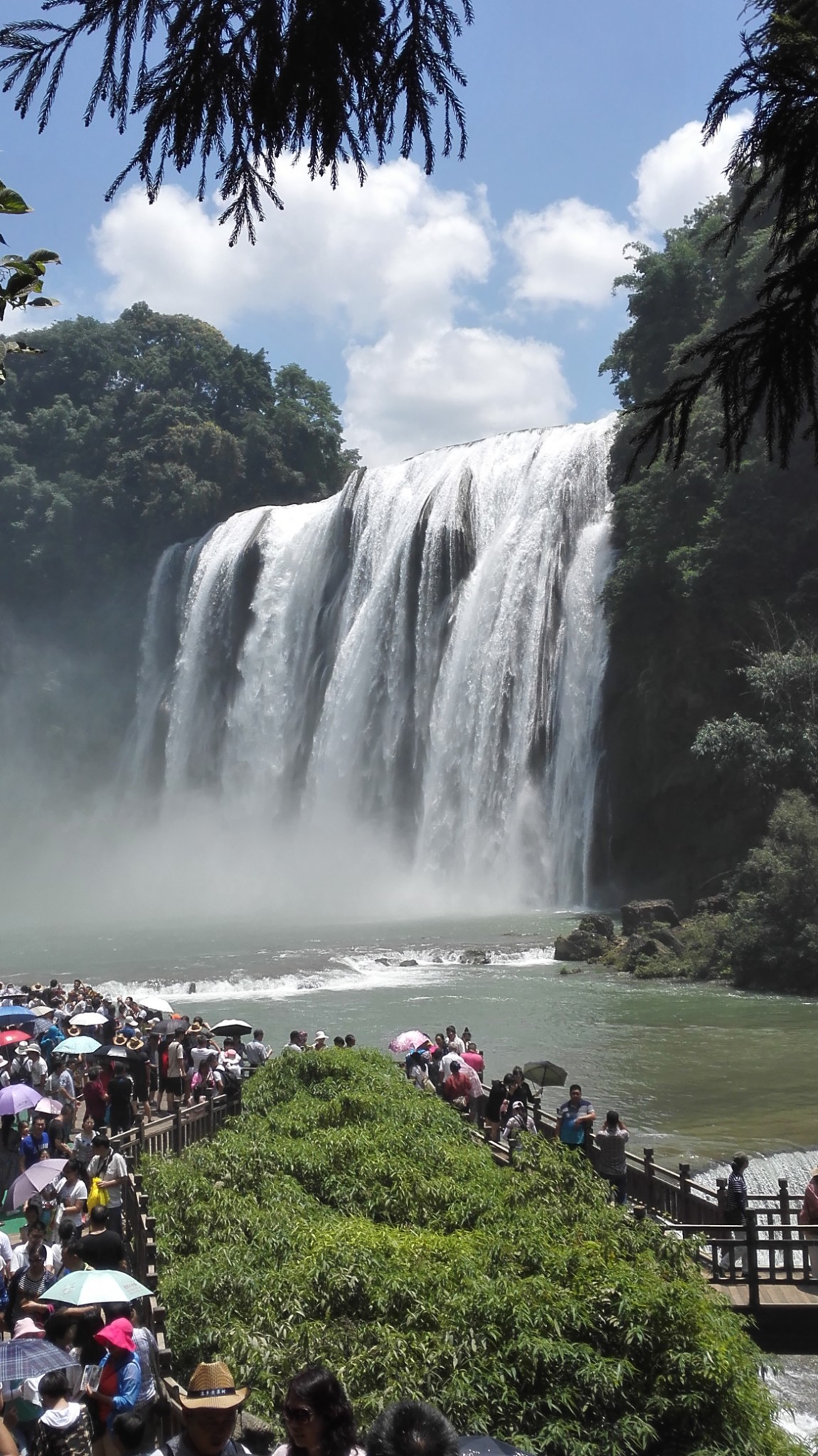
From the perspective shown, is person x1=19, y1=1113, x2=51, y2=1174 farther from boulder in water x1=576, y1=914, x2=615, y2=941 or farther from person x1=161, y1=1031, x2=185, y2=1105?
boulder in water x1=576, y1=914, x2=615, y2=941

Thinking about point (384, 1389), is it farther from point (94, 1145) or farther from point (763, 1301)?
point (94, 1145)

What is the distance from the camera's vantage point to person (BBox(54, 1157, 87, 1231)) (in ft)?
29.8

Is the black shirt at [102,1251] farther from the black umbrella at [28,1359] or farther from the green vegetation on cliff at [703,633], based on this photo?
the green vegetation on cliff at [703,633]

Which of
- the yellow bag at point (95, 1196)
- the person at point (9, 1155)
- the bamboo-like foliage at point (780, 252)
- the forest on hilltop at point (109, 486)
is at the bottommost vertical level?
the person at point (9, 1155)

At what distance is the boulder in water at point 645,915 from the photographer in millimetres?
31984

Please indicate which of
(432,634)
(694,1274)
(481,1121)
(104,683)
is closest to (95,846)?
(104,683)

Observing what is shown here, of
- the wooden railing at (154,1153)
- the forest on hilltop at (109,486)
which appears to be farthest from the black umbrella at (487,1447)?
the forest on hilltop at (109,486)

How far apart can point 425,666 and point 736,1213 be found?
122 ft

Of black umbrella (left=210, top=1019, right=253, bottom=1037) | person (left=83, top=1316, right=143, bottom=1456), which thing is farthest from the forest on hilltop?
person (left=83, top=1316, right=143, bottom=1456)

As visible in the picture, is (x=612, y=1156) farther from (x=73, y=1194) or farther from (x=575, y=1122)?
(x=73, y=1194)

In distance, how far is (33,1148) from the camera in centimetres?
1179

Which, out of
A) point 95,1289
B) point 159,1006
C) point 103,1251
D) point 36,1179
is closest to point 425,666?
point 159,1006

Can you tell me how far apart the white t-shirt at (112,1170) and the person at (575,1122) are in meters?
3.60

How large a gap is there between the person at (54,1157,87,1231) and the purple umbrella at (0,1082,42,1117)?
195cm
